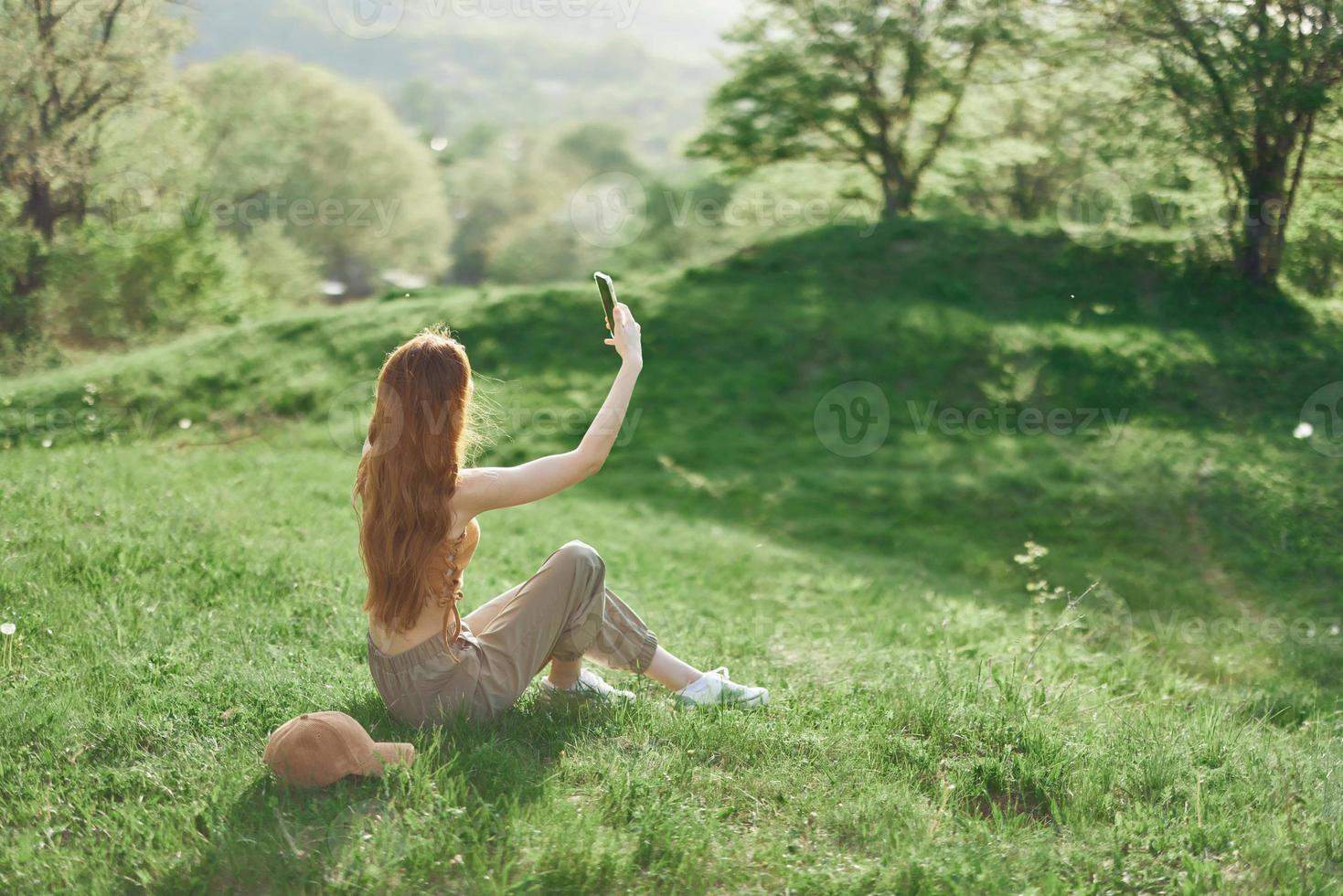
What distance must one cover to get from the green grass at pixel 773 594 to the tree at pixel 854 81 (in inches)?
148

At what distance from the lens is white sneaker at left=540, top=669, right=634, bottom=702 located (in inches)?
175

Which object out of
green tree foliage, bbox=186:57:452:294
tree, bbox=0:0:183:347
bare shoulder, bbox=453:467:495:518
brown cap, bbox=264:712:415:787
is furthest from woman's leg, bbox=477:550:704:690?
green tree foliage, bbox=186:57:452:294

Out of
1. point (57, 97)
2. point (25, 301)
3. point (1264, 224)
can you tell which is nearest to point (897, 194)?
point (1264, 224)

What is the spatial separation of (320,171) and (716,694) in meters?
35.7

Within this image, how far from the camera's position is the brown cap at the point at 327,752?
137 inches

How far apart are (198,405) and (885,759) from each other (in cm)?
1235

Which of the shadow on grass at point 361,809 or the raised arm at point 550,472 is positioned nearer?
the shadow on grass at point 361,809

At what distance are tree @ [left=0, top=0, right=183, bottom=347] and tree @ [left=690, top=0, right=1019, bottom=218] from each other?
1192cm

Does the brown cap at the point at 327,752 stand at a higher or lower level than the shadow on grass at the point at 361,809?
higher
